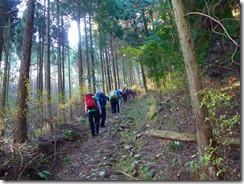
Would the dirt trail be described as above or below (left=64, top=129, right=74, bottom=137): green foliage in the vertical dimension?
below

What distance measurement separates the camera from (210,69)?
7145mm

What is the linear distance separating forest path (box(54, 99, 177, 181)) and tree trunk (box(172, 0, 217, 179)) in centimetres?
85

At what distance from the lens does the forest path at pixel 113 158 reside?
5.04m

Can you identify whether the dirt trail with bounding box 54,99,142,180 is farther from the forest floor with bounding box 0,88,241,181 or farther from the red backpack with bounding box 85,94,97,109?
the red backpack with bounding box 85,94,97,109

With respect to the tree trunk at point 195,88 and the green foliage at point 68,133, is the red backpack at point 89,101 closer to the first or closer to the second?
the green foliage at point 68,133

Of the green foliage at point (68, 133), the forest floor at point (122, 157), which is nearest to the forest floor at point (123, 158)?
the forest floor at point (122, 157)

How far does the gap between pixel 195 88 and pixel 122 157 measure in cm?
291

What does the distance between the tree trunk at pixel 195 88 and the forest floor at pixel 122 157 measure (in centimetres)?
32

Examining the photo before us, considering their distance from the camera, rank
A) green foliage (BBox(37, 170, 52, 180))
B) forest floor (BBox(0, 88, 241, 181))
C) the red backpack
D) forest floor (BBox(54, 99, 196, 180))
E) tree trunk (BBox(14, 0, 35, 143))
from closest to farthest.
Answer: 1. forest floor (BBox(0, 88, 241, 181))
2. forest floor (BBox(54, 99, 196, 180))
3. green foliage (BBox(37, 170, 52, 180))
4. tree trunk (BBox(14, 0, 35, 143))
5. the red backpack

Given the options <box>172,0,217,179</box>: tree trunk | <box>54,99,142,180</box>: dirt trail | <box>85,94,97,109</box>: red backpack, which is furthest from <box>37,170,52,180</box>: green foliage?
<box>172,0,217,179</box>: tree trunk

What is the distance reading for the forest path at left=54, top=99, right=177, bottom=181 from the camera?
504cm

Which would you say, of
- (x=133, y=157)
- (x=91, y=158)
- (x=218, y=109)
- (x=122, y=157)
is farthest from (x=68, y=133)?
(x=218, y=109)

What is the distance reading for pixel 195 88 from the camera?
4.10 meters

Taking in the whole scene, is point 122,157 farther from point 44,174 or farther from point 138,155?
point 44,174
